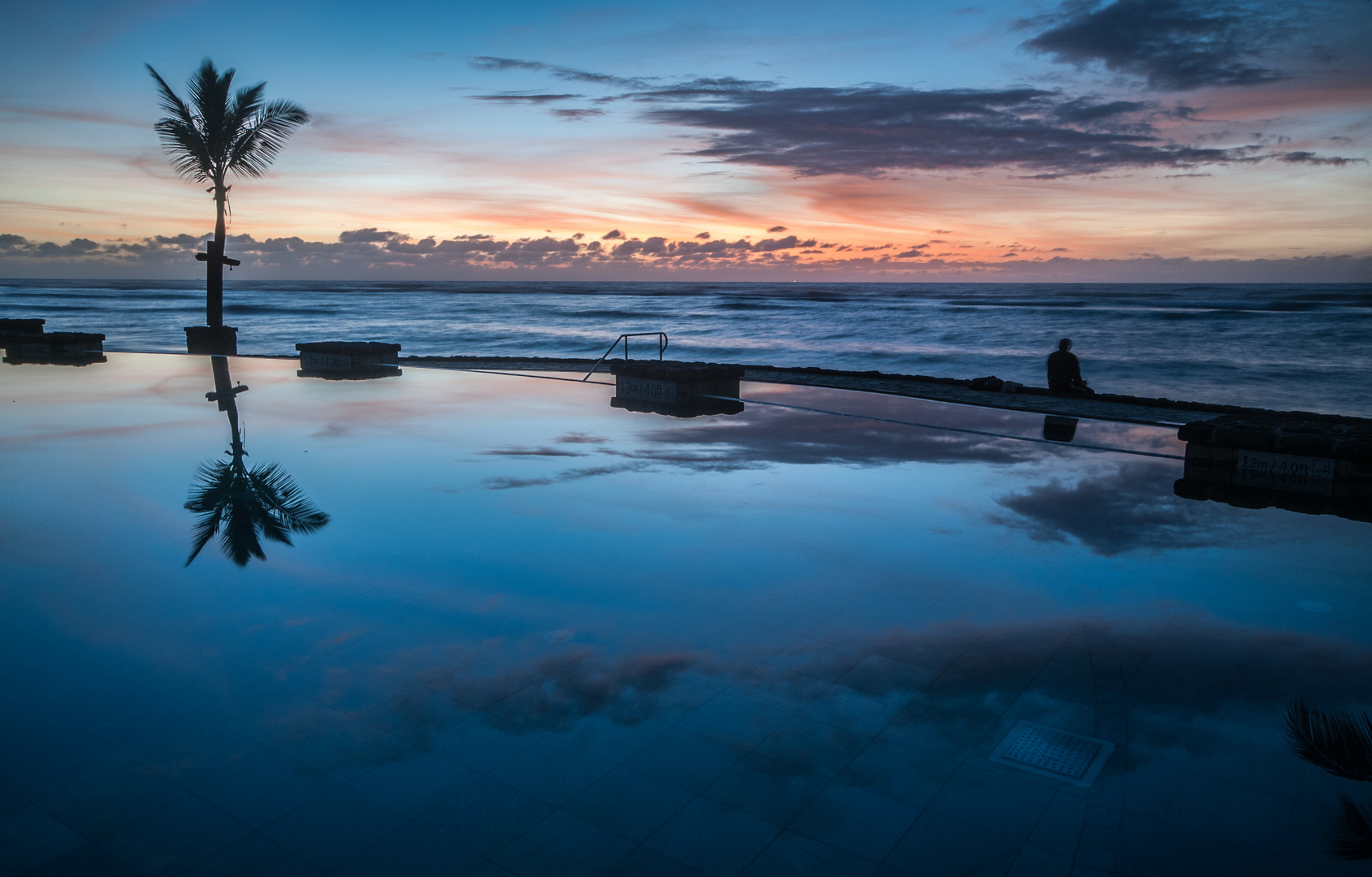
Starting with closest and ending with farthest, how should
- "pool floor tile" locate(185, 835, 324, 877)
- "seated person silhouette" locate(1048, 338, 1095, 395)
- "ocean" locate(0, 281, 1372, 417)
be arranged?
"pool floor tile" locate(185, 835, 324, 877) < "seated person silhouette" locate(1048, 338, 1095, 395) < "ocean" locate(0, 281, 1372, 417)

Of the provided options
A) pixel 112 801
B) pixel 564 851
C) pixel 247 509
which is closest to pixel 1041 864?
pixel 564 851

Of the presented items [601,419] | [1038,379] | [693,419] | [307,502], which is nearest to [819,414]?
[693,419]

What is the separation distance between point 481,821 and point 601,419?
810 cm

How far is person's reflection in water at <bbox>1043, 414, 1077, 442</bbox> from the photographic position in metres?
9.97

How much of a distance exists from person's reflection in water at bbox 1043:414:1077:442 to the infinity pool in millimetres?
2343

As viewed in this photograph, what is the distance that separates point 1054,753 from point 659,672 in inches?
64.1

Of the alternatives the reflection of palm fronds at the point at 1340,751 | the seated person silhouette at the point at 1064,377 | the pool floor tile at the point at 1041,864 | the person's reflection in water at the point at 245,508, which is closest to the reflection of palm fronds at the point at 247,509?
the person's reflection in water at the point at 245,508

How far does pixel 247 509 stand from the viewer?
6.21m

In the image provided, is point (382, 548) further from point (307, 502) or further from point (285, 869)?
point (285, 869)

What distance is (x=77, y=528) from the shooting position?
570 centimetres

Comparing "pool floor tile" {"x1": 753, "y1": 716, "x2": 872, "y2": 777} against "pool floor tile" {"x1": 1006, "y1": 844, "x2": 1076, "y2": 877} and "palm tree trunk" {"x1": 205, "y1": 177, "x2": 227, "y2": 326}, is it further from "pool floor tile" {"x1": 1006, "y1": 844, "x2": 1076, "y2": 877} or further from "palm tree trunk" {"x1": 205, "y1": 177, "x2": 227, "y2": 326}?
"palm tree trunk" {"x1": 205, "y1": 177, "x2": 227, "y2": 326}

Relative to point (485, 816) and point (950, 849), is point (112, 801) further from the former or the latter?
point (950, 849)

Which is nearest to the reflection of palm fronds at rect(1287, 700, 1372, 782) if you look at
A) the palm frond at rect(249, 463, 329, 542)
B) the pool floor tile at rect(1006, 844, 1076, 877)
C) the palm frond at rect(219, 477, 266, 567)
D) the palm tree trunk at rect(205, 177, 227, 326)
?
the pool floor tile at rect(1006, 844, 1076, 877)

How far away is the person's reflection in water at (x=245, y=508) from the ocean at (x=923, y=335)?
70.6 feet
